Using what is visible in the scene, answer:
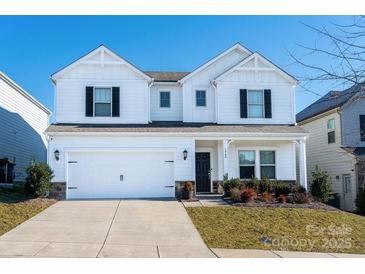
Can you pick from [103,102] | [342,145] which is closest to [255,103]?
[342,145]

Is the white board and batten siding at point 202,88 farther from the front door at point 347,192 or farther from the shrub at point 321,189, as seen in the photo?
the front door at point 347,192

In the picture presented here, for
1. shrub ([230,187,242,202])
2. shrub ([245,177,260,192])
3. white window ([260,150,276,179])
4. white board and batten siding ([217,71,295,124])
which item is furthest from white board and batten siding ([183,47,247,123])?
shrub ([230,187,242,202])

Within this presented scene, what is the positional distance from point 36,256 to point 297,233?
7765mm

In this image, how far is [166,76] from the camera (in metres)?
24.2

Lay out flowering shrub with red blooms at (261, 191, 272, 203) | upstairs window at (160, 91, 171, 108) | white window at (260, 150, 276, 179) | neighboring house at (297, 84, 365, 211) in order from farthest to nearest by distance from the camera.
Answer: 1. neighboring house at (297, 84, 365, 211)
2. upstairs window at (160, 91, 171, 108)
3. white window at (260, 150, 276, 179)
4. flowering shrub with red blooms at (261, 191, 272, 203)

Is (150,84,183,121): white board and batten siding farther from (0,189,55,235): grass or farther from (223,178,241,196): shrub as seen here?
(0,189,55,235): grass

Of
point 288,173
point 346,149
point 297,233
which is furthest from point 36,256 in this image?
point 346,149

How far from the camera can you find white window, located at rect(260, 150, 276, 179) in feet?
73.0

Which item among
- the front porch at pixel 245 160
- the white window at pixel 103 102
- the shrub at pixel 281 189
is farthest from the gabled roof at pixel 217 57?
the shrub at pixel 281 189

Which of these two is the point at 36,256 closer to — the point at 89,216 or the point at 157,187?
the point at 89,216

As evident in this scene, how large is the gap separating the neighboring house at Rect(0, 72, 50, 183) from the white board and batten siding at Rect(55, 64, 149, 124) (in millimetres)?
3354

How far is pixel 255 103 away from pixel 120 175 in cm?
746

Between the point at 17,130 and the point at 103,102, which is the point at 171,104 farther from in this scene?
the point at 17,130

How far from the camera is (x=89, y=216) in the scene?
15.8 m
